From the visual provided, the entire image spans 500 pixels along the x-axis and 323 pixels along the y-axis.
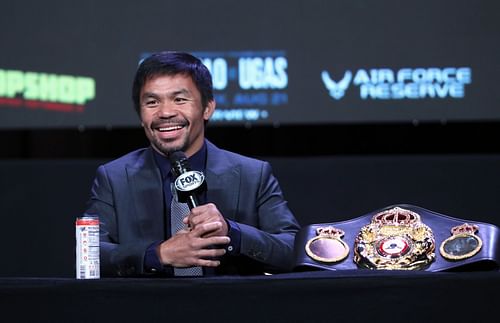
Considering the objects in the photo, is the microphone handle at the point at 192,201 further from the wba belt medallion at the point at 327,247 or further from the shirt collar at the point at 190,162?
the shirt collar at the point at 190,162

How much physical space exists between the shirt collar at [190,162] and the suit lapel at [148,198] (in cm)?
1

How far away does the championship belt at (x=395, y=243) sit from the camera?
190 centimetres

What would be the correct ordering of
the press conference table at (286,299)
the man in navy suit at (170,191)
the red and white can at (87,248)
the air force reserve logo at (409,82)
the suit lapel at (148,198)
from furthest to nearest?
the air force reserve logo at (409,82) < the suit lapel at (148,198) < the man in navy suit at (170,191) < the red and white can at (87,248) < the press conference table at (286,299)

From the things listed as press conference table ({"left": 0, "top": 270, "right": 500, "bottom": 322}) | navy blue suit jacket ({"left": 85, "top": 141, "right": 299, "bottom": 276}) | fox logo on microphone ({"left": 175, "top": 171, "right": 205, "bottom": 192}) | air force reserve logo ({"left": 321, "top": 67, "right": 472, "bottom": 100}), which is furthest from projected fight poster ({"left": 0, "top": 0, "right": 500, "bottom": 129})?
press conference table ({"left": 0, "top": 270, "right": 500, "bottom": 322})

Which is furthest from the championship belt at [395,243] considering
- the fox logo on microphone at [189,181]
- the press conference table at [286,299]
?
the fox logo on microphone at [189,181]

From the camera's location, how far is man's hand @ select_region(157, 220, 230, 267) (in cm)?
193

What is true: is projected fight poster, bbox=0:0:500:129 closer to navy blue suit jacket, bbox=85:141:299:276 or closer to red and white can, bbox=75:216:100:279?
navy blue suit jacket, bbox=85:141:299:276

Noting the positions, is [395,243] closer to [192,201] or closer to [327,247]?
[327,247]

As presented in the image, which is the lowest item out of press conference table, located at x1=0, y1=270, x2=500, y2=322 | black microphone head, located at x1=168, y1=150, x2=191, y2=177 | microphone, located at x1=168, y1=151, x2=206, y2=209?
press conference table, located at x1=0, y1=270, x2=500, y2=322

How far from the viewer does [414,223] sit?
6.42 feet

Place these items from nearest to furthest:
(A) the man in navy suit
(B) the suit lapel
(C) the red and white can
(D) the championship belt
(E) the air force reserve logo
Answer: (C) the red and white can
(D) the championship belt
(A) the man in navy suit
(B) the suit lapel
(E) the air force reserve logo

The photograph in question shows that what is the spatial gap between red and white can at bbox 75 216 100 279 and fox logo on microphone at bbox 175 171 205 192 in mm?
177

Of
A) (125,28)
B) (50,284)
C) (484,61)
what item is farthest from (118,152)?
(50,284)

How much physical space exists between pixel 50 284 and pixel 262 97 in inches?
85.3
